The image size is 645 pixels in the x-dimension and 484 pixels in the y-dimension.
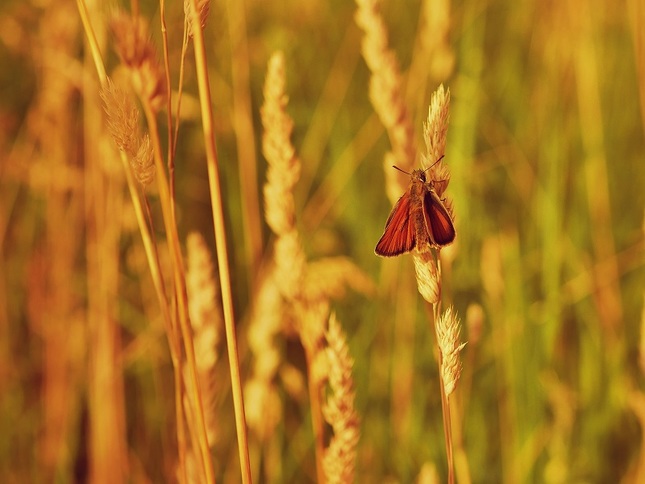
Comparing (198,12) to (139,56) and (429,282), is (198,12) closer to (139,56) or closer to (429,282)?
(139,56)

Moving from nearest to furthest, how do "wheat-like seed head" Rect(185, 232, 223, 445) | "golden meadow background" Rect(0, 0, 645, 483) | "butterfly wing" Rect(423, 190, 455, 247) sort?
"butterfly wing" Rect(423, 190, 455, 247) < "wheat-like seed head" Rect(185, 232, 223, 445) < "golden meadow background" Rect(0, 0, 645, 483)

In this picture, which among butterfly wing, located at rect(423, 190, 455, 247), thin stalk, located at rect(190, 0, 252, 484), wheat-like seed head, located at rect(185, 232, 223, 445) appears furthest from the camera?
wheat-like seed head, located at rect(185, 232, 223, 445)

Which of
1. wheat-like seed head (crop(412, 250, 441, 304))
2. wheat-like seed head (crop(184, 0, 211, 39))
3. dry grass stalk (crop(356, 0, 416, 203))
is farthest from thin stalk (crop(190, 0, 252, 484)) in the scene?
dry grass stalk (crop(356, 0, 416, 203))

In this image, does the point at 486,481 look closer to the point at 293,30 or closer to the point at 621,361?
the point at 621,361

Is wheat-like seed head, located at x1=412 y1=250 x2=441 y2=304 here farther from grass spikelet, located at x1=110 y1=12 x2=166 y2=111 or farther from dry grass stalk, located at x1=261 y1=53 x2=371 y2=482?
grass spikelet, located at x1=110 y1=12 x2=166 y2=111

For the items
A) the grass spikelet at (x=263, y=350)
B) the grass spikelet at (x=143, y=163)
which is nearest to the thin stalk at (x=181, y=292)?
the grass spikelet at (x=143, y=163)

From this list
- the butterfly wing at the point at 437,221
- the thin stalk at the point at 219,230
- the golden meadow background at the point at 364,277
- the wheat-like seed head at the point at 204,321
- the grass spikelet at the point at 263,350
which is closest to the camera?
the thin stalk at the point at 219,230

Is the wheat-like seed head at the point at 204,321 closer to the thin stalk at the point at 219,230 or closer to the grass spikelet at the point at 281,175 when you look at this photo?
the grass spikelet at the point at 281,175
